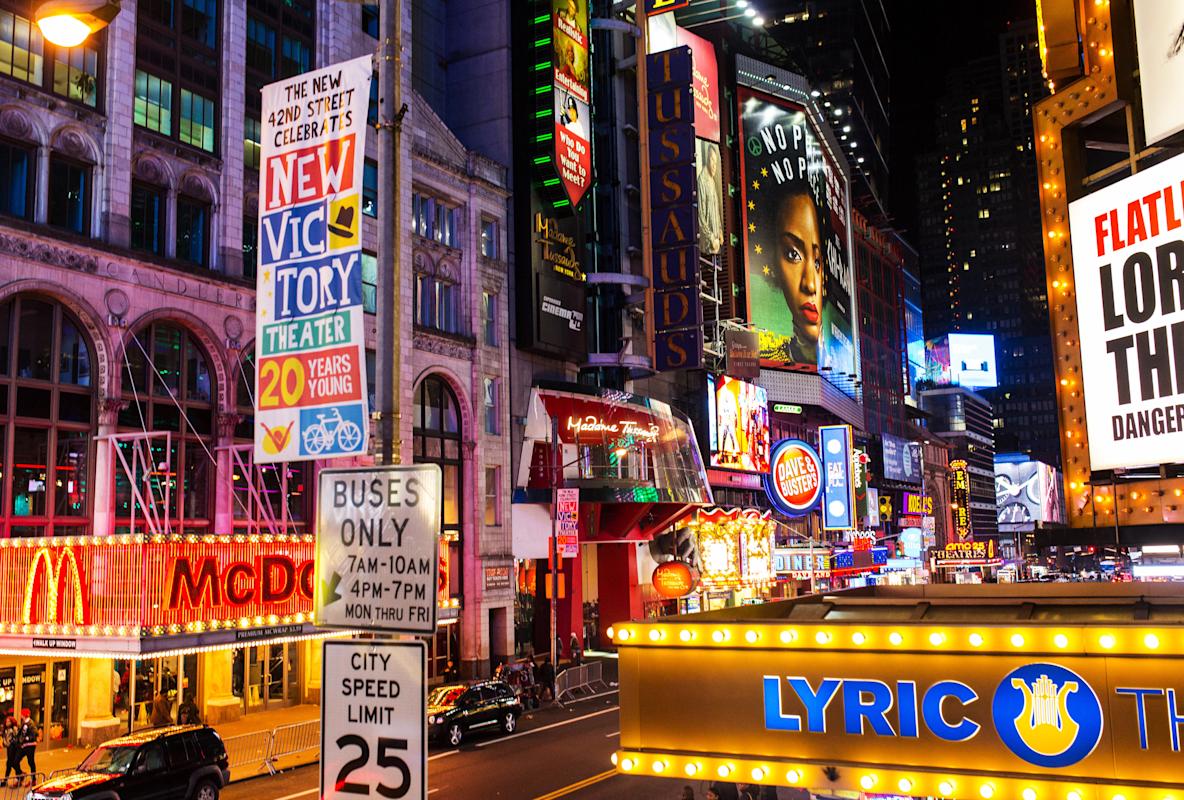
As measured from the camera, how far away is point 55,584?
25.4m

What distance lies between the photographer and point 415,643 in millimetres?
6820

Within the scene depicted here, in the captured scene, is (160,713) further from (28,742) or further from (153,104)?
(153,104)

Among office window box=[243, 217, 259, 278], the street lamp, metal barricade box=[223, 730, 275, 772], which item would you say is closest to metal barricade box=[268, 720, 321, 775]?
metal barricade box=[223, 730, 275, 772]

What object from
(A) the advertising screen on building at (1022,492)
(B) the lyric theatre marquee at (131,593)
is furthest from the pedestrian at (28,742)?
(A) the advertising screen on building at (1022,492)

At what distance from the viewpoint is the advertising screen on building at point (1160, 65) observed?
8336mm

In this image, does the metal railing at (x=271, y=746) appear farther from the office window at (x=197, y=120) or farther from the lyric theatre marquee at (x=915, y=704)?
the lyric theatre marquee at (x=915, y=704)

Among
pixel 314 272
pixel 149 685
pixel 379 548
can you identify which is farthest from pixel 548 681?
pixel 379 548

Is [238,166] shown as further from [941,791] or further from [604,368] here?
[941,791]

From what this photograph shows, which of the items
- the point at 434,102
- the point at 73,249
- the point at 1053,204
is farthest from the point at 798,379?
the point at 1053,204

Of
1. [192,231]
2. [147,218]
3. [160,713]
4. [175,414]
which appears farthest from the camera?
[192,231]

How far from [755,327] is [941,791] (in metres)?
76.6

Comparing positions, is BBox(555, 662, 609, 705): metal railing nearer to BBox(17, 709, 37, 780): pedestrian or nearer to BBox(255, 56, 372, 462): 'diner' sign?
BBox(17, 709, 37, 780): pedestrian

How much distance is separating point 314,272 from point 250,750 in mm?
19341

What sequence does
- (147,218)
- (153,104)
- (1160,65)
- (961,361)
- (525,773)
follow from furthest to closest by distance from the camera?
(961,361) < (153,104) < (147,218) < (525,773) < (1160,65)
